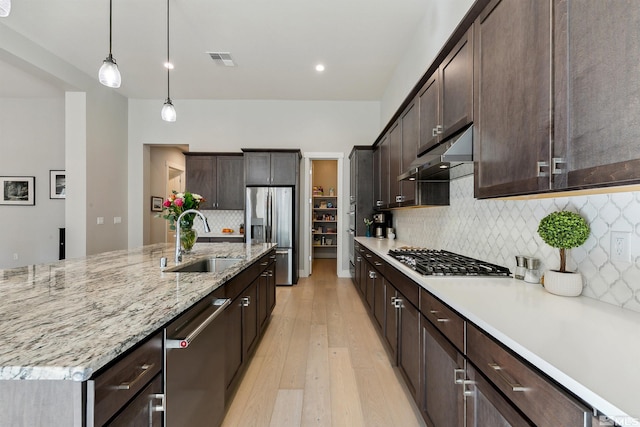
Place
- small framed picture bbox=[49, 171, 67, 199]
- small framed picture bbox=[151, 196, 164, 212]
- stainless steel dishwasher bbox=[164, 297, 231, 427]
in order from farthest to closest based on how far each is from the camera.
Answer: small framed picture bbox=[151, 196, 164, 212]
small framed picture bbox=[49, 171, 67, 199]
stainless steel dishwasher bbox=[164, 297, 231, 427]

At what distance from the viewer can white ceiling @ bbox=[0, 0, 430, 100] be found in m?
3.21

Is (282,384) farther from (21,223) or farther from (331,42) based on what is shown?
(21,223)

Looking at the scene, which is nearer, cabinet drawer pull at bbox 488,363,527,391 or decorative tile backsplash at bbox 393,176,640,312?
cabinet drawer pull at bbox 488,363,527,391

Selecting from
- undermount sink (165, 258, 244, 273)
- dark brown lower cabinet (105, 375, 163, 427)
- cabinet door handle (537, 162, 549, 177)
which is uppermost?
cabinet door handle (537, 162, 549, 177)

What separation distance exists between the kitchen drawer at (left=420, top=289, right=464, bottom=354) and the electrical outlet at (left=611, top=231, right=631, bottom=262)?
680mm

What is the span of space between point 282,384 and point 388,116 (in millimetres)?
4412

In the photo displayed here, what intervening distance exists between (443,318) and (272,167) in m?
4.44

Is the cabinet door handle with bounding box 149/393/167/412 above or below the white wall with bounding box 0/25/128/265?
below

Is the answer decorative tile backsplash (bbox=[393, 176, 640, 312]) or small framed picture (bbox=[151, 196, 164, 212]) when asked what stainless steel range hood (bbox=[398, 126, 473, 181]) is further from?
small framed picture (bbox=[151, 196, 164, 212])

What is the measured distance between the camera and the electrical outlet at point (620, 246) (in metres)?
1.14

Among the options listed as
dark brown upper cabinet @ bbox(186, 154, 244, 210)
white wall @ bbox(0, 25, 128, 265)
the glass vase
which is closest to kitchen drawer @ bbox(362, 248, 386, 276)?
the glass vase

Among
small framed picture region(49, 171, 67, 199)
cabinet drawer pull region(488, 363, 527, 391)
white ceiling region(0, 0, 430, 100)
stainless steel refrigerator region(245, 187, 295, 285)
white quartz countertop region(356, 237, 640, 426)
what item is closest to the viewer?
white quartz countertop region(356, 237, 640, 426)

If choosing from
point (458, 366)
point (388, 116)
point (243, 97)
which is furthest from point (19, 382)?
point (243, 97)

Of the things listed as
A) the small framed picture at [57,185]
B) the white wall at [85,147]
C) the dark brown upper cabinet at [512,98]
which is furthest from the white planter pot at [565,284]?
the small framed picture at [57,185]
